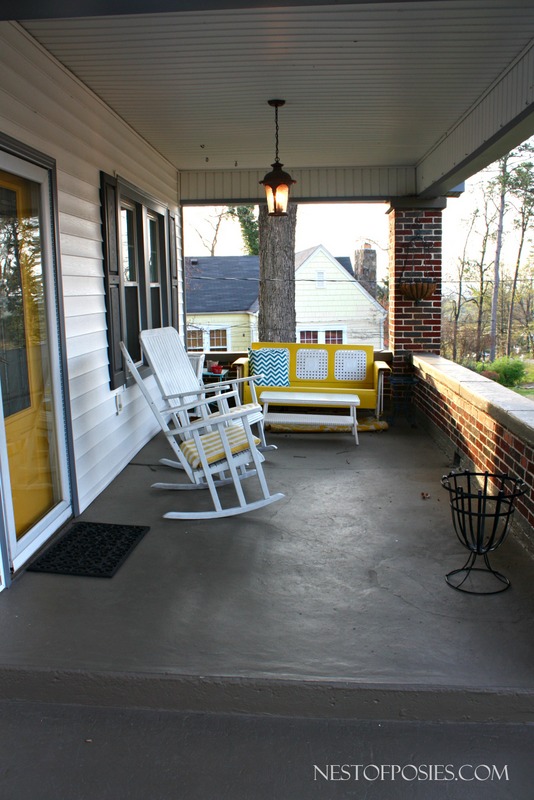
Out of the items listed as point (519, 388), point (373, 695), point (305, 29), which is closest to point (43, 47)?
Result: point (305, 29)

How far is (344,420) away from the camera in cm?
582

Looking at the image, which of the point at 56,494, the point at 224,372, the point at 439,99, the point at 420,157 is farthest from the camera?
the point at 224,372

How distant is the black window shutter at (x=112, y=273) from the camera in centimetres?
450

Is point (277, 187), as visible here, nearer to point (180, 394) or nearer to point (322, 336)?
point (180, 394)

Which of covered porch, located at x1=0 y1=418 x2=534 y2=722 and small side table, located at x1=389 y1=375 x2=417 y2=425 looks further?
small side table, located at x1=389 y1=375 x2=417 y2=425

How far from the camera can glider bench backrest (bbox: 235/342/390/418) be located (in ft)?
22.2

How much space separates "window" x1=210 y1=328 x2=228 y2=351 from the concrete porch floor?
1329cm

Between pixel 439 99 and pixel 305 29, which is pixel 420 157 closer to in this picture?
pixel 439 99

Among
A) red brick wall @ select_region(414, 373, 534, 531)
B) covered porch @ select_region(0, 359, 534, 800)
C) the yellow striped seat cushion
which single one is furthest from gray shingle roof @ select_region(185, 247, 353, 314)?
covered porch @ select_region(0, 359, 534, 800)

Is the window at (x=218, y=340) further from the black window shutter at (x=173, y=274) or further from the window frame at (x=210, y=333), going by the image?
the black window shutter at (x=173, y=274)

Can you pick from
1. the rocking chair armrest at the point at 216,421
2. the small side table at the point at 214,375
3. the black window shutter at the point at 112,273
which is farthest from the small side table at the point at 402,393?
the rocking chair armrest at the point at 216,421

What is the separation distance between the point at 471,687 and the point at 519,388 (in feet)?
38.8

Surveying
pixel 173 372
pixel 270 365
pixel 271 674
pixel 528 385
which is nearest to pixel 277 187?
pixel 173 372

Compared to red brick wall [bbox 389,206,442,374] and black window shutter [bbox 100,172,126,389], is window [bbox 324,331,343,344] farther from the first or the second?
black window shutter [bbox 100,172,126,389]
